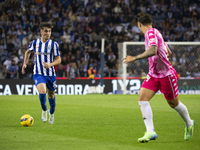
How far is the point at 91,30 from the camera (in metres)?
22.2

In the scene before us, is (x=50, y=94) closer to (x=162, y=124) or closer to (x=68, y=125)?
(x=68, y=125)

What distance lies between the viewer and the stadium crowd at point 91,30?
62.2 feet

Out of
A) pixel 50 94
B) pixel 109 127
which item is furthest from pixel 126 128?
pixel 50 94

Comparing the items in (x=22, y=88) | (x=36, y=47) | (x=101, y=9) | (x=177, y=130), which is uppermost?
(x=101, y=9)

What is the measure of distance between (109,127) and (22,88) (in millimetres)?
11681

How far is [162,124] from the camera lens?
7.35 meters

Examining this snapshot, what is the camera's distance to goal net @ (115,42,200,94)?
1822 centimetres

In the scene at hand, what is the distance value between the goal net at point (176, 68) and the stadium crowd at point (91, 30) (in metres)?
0.05

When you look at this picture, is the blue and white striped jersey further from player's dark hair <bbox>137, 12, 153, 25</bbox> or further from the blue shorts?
player's dark hair <bbox>137, 12, 153, 25</bbox>

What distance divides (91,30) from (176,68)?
6.18 m

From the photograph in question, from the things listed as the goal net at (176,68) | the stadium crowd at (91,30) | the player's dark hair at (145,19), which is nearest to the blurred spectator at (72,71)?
the stadium crowd at (91,30)

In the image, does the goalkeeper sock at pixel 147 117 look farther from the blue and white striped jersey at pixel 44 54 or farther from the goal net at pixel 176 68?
the goal net at pixel 176 68

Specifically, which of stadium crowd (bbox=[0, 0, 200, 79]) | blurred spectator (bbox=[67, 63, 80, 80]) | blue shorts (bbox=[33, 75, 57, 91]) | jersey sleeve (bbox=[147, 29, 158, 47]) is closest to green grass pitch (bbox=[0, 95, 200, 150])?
blue shorts (bbox=[33, 75, 57, 91])

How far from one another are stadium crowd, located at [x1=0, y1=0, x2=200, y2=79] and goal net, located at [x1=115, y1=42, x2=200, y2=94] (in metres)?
0.05
